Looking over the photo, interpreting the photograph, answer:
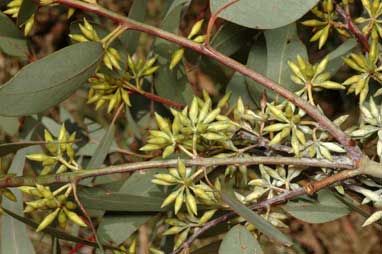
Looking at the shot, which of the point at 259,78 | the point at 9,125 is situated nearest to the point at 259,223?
the point at 259,78

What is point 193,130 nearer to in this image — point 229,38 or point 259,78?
point 259,78

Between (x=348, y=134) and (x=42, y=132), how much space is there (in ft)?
2.44

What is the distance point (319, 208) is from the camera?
124 centimetres

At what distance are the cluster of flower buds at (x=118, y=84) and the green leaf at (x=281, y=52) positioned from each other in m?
0.22

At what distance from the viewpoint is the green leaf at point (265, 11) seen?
109 cm

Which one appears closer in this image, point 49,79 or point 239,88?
point 49,79

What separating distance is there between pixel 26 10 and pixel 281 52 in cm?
47

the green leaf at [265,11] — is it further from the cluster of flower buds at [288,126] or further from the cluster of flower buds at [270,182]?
the cluster of flower buds at [270,182]

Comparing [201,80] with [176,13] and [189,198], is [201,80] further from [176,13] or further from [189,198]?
[189,198]

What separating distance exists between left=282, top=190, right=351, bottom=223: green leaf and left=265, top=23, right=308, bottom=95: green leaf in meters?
0.20

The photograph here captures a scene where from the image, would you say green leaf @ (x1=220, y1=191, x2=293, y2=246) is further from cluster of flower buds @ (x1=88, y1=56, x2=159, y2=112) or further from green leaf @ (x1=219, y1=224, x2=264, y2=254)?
cluster of flower buds @ (x1=88, y1=56, x2=159, y2=112)

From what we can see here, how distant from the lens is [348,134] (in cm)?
116

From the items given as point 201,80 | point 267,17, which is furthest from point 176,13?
point 201,80

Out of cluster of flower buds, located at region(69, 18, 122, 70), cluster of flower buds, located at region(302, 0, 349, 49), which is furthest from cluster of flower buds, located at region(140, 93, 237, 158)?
cluster of flower buds, located at region(302, 0, 349, 49)
